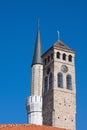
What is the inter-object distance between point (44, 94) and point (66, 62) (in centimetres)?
659

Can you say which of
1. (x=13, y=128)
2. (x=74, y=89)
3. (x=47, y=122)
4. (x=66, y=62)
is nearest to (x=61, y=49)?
(x=66, y=62)

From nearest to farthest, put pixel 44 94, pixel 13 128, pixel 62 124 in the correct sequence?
Result: pixel 13 128 → pixel 62 124 → pixel 44 94

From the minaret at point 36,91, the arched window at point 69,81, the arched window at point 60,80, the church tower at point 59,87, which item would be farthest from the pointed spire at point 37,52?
the arched window at point 69,81

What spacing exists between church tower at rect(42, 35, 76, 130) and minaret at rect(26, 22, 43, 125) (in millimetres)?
978

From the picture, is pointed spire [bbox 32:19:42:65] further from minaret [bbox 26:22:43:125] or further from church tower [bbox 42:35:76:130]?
church tower [bbox 42:35:76:130]

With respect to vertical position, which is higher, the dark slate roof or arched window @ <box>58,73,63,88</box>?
the dark slate roof

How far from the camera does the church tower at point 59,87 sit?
2714 inches

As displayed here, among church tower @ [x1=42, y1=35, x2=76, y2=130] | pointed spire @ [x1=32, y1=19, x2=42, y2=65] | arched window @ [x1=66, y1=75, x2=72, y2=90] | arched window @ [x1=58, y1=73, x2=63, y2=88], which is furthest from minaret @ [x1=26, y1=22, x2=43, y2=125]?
arched window @ [x1=66, y1=75, x2=72, y2=90]

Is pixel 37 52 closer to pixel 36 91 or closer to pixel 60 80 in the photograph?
pixel 60 80

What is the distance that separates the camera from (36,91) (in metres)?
72.6

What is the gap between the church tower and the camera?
6894cm

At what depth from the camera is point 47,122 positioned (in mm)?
69250

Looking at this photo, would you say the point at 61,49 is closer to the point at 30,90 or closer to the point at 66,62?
the point at 66,62

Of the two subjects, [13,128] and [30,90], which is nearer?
[13,128]
